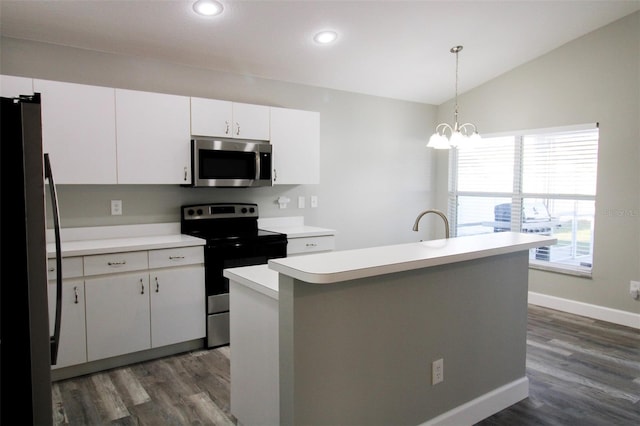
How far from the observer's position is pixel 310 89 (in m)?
4.56

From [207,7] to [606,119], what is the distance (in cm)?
360

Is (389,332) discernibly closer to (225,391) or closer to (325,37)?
(225,391)

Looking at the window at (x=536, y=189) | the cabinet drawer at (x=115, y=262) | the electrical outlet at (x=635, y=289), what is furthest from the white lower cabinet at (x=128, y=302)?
the electrical outlet at (x=635, y=289)

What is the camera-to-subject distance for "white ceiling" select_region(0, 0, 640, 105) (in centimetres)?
296

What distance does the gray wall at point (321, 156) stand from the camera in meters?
3.31

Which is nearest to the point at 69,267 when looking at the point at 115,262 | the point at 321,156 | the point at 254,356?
the point at 115,262

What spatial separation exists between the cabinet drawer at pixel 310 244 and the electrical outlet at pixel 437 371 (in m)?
1.89

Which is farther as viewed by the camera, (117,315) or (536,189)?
(536,189)

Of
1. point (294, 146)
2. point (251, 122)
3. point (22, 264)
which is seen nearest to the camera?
point (22, 264)

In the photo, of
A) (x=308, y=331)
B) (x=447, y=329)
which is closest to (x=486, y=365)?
(x=447, y=329)

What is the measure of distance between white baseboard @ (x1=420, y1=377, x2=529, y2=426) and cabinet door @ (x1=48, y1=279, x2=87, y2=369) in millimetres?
2180

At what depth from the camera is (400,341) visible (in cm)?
207

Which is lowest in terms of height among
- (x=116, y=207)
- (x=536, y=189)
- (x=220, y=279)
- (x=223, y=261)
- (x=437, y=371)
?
(x=437, y=371)

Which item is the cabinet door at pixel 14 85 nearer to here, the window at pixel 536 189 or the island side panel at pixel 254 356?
the island side panel at pixel 254 356
